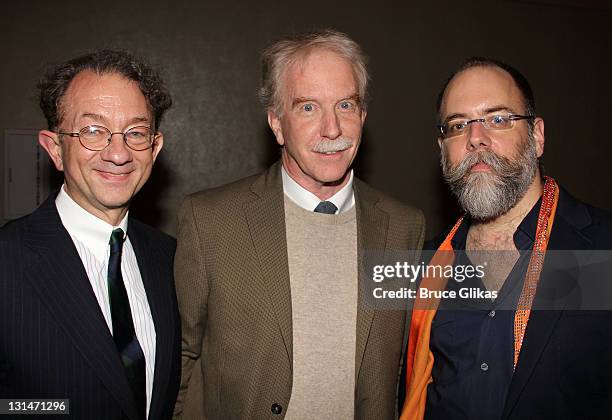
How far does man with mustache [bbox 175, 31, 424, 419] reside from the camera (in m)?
1.87

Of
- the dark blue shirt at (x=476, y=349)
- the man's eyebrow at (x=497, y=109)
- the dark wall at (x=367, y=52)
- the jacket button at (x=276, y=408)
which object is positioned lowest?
the jacket button at (x=276, y=408)

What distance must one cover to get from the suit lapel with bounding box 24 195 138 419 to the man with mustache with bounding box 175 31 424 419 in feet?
1.39

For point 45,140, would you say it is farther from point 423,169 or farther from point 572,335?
point 423,169

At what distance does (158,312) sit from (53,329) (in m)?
0.41

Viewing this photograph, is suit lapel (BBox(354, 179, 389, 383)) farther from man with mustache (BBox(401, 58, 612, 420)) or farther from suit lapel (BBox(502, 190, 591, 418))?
suit lapel (BBox(502, 190, 591, 418))

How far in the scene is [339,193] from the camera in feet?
6.86

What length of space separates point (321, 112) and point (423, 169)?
2.57 metres

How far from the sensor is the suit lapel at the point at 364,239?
1.91 meters

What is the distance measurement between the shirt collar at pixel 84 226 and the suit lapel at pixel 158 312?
22 cm

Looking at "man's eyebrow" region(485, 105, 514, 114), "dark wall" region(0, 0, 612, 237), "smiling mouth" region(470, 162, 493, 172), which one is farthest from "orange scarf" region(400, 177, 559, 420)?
"dark wall" region(0, 0, 612, 237)

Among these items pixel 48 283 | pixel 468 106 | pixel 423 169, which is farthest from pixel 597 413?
pixel 423 169

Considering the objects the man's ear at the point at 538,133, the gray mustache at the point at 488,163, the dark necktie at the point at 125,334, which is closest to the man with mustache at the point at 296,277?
the dark necktie at the point at 125,334

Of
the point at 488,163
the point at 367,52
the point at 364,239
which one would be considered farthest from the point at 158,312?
the point at 367,52

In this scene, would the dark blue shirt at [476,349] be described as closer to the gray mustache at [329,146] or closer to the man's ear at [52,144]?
the gray mustache at [329,146]
